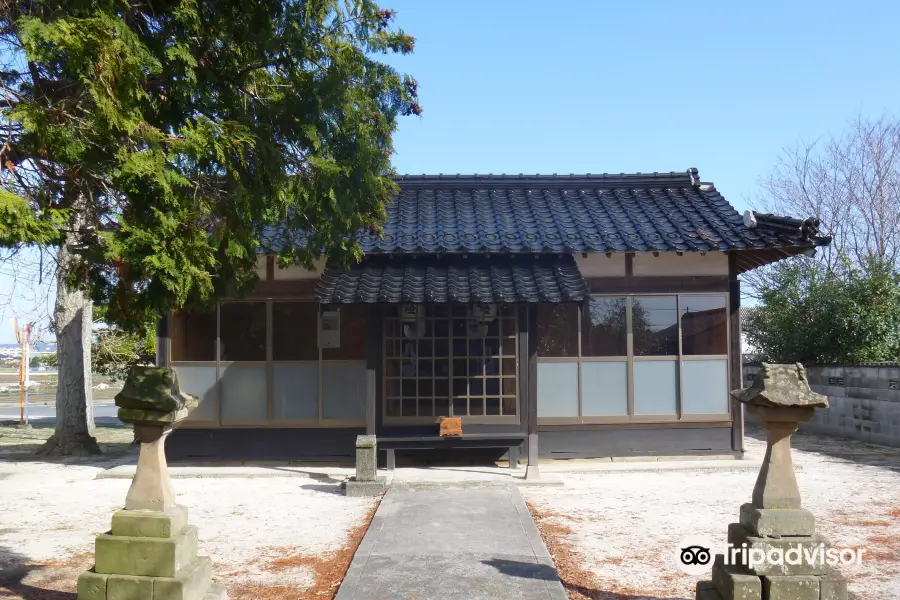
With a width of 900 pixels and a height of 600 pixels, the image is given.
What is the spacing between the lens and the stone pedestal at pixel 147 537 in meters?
4.70

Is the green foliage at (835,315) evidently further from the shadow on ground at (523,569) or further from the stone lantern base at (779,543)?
the shadow on ground at (523,569)

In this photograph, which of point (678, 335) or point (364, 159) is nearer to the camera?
point (364, 159)

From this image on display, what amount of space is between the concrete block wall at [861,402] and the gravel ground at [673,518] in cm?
130

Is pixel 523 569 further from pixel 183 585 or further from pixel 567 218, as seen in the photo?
pixel 567 218

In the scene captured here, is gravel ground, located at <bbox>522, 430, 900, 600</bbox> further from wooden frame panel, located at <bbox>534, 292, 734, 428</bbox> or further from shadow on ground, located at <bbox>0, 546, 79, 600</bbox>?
shadow on ground, located at <bbox>0, 546, 79, 600</bbox>

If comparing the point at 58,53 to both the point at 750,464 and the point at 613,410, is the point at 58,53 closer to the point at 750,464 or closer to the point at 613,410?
the point at 613,410

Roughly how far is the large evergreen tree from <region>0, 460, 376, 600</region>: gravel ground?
219cm

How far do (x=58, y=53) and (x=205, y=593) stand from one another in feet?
12.4

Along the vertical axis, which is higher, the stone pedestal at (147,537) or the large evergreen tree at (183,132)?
the large evergreen tree at (183,132)

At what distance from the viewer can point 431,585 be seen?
5.35 meters

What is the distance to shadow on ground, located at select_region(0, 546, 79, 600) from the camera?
209 inches

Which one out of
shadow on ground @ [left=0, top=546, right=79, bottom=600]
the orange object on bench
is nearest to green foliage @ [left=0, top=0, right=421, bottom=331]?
shadow on ground @ [left=0, top=546, right=79, bottom=600]

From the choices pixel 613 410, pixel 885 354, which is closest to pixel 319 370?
pixel 613 410

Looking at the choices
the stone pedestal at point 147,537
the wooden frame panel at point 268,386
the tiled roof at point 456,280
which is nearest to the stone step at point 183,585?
the stone pedestal at point 147,537
